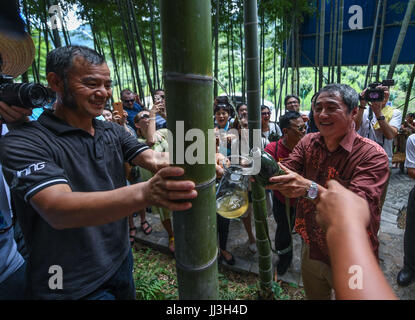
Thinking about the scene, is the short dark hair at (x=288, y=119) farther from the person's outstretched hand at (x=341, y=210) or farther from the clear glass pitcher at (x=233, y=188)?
the person's outstretched hand at (x=341, y=210)

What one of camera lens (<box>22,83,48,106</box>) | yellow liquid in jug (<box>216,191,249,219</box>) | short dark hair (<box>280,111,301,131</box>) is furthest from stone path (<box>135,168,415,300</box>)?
camera lens (<box>22,83,48,106</box>)

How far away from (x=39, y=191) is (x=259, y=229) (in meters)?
1.68

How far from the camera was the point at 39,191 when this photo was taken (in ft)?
3.02

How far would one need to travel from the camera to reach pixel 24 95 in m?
1.19

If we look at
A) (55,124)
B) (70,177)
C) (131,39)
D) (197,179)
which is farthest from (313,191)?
(131,39)

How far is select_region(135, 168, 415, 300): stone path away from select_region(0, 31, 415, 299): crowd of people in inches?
46.9

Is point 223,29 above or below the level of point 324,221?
above

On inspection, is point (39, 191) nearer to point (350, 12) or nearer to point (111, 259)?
point (111, 259)

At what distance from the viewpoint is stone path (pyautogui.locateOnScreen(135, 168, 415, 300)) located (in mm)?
3074

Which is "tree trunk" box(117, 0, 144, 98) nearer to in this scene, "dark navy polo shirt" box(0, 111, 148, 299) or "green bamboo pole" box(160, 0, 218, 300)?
"dark navy polo shirt" box(0, 111, 148, 299)

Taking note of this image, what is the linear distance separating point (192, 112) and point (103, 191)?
1.90ft

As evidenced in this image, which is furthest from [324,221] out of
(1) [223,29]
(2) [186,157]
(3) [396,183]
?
(1) [223,29]

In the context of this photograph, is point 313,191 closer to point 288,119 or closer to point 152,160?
point 152,160

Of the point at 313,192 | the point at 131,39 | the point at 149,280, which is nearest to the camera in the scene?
the point at 313,192
